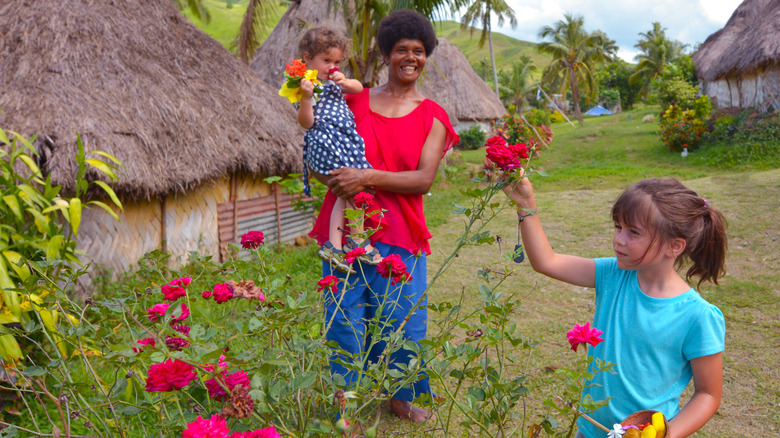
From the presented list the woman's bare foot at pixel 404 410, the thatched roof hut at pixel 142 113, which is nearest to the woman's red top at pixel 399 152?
the woman's bare foot at pixel 404 410

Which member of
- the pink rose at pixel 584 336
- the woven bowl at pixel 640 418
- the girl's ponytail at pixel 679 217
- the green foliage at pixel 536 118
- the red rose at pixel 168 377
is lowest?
the woven bowl at pixel 640 418

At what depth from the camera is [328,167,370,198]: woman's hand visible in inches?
76.1

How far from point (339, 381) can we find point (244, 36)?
9.18 metres

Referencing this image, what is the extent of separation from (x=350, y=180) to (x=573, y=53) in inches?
1210

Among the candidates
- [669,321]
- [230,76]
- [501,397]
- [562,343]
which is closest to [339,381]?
[501,397]

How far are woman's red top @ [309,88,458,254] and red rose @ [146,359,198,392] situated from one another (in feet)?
3.92

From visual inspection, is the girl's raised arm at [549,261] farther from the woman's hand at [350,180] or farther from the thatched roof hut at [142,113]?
the thatched roof hut at [142,113]

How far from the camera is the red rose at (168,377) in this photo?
0.88 meters

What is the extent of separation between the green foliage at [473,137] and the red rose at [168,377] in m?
18.7

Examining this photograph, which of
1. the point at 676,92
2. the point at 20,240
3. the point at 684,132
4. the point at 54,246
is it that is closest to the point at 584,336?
the point at 54,246

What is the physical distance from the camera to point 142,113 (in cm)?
511

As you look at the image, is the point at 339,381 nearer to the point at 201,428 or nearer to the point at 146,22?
the point at 201,428

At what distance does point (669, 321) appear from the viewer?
1.34m

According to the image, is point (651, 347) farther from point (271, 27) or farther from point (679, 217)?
point (271, 27)
